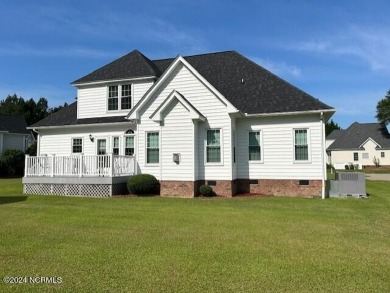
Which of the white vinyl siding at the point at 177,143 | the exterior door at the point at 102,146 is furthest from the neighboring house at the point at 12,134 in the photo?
the white vinyl siding at the point at 177,143

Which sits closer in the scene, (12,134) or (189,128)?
(189,128)

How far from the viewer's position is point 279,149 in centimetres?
1684

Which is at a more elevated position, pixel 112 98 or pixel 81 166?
pixel 112 98

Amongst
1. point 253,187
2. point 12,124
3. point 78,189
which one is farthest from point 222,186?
point 12,124

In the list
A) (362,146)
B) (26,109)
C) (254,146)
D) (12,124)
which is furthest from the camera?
(26,109)

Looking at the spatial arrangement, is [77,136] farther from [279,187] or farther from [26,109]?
[26,109]

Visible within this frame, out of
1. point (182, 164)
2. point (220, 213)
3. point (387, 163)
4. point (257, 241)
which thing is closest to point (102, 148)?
point (182, 164)

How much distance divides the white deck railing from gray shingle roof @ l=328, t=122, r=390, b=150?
176 ft

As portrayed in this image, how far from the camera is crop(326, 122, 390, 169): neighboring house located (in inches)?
2293

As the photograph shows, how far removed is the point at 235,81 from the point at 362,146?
48633 mm

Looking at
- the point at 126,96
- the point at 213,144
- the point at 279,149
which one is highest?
the point at 126,96

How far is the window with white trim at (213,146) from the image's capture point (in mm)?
16562

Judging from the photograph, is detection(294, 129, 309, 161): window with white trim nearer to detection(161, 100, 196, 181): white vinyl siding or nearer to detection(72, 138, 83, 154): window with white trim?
detection(161, 100, 196, 181): white vinyl siding

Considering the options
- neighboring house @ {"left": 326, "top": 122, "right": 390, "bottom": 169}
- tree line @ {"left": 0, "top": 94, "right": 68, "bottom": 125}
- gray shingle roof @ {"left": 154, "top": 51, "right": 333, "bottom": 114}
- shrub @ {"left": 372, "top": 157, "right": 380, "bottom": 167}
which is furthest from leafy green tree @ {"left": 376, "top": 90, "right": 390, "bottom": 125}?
tree line @ {"left": 0, "top": 94, "right": 68, "bottom": 125}
